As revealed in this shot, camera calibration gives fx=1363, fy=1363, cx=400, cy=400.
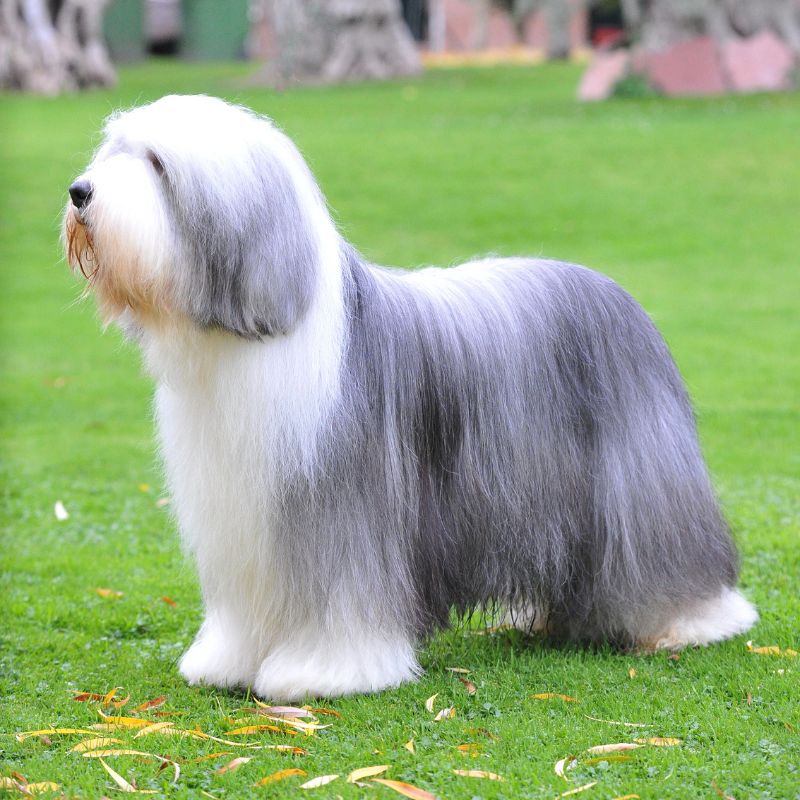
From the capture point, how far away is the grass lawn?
13.3 feet

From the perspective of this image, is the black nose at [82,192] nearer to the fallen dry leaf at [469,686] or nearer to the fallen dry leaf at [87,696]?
the fallen dry leaf at [87,696]

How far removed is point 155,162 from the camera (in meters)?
4.00

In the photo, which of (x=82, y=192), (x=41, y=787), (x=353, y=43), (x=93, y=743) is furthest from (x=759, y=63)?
(x=41, y=787)

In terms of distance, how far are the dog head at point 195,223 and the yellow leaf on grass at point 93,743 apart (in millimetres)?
1292

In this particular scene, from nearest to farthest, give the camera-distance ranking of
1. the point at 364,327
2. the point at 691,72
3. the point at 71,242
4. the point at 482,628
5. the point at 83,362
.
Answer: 1. the point at 71,242
2. the point at 364,327
3. the point at 482,628
4. the point at 83,362
5. the point at 691,72

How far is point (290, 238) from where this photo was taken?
4.08 m

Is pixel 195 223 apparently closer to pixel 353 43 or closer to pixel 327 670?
pixel 327 670

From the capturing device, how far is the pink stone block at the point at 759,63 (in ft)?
72.3

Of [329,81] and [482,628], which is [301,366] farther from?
[329,81]

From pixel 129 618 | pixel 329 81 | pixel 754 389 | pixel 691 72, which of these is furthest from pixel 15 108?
pixel 129 618

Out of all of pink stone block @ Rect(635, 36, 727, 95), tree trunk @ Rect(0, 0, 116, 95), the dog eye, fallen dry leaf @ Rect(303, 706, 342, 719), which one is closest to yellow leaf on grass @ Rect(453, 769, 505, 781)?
fallen dry leaf @ Rect(303, 706, 342, 719)

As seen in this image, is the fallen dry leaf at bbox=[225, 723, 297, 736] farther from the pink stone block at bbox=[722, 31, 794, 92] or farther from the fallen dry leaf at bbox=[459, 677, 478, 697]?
the pink stone block at bbox=[722, 31, 794, 92]

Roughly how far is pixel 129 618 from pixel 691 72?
18.3 metres

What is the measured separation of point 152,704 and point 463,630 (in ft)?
4.26
